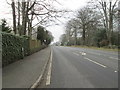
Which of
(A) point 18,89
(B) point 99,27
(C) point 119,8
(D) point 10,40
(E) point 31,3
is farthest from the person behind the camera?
(B) point 99,27

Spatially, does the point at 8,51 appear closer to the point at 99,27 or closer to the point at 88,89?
the point at 88,89

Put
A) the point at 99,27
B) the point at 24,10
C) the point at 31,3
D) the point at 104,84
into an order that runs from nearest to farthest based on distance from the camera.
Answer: the point at 104,84 → the point at 24,10 → the point at 31,3 → the point at 99,27

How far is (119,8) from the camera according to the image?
40250mm

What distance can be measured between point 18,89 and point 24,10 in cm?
2096

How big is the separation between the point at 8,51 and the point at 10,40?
3.91 feet

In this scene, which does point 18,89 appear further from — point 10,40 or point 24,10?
point 24,10

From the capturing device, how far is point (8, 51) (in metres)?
12.6

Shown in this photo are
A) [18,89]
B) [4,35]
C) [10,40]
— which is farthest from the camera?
[10,40]

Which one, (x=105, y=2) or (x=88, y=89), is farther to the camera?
(x=105, y=2)

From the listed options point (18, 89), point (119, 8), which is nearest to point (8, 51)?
point (18, 89)

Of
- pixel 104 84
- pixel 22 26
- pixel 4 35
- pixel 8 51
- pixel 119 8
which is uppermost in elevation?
pixel 119 8

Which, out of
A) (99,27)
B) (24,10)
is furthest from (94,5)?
(24,10)

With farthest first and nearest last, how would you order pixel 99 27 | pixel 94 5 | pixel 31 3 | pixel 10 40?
pixel 99 27 → pixel 94 5 → pixel 31 3 → pixel 10 40

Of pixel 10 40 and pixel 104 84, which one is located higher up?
pixel 10 40
